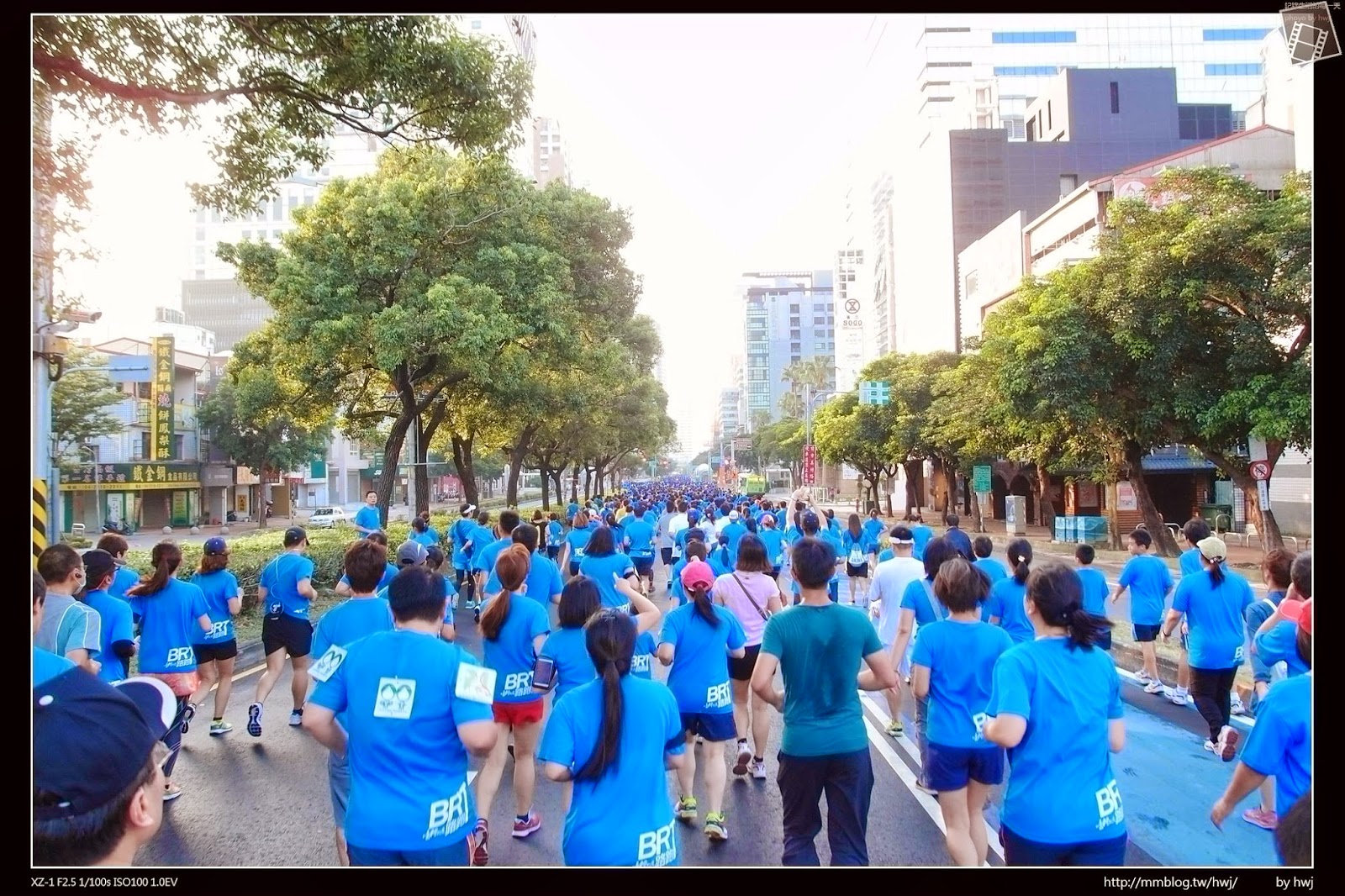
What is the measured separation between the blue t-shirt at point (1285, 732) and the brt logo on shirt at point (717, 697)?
8.90 feet

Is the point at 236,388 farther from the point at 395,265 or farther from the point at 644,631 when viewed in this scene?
the point at 644,631

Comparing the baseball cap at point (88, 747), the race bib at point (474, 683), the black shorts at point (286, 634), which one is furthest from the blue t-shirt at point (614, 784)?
the black shorts at point (286, 634)

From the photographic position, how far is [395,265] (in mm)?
17312

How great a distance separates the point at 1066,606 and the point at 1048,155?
64688 millimetres

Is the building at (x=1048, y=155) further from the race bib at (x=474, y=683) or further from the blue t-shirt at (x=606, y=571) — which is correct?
the race bib at (x=474, y=683)

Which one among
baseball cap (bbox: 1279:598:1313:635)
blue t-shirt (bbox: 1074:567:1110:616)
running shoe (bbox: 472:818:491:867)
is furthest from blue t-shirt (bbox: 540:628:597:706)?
blue t-shirt (bbox: 1074:567:1110:616)

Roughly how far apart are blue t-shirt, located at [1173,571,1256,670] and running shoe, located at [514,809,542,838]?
4.64 meters

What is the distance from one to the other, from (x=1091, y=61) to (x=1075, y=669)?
77043 mm

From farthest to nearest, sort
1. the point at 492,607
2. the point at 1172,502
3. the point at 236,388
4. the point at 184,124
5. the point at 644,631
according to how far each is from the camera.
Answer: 1. the point at 1172,502
2. the point at 236,388
3. the point at 184,124
4. the point at 644,631
5. the point at 492,607

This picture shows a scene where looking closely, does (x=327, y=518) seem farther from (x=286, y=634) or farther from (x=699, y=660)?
(x=699, y=660)

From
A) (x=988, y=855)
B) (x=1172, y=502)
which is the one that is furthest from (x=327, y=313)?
(x=1172, y=502)

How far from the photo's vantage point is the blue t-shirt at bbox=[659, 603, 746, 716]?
4977 millimetres

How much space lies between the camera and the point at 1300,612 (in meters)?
4.04

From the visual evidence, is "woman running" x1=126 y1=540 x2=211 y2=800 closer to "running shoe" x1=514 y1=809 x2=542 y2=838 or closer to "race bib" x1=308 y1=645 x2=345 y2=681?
"running shoe" x1=514 y1=809 x2=542 y2=838
